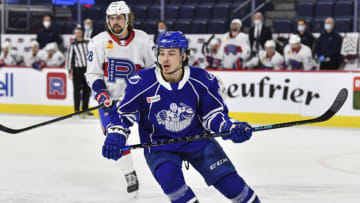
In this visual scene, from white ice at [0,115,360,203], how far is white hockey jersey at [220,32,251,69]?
1.83 m

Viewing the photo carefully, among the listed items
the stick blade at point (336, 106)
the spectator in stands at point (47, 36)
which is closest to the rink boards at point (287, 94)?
the spectator in stands at point (47, 36)

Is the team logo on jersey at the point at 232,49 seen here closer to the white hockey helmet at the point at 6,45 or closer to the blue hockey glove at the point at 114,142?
the white hockey helmet at the point at 6,45

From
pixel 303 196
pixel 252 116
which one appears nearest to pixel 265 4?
pixel 252 116

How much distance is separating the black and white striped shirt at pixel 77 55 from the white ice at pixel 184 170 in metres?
1.64

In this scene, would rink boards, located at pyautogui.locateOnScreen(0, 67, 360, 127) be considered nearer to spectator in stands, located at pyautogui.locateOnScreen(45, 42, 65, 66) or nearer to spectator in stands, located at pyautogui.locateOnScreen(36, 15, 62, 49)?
spectator in stands, located at pyautogui.locateOnScreen(45, 42, 65, 66)

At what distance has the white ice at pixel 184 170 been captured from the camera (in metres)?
4.54

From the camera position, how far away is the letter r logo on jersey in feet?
15.1

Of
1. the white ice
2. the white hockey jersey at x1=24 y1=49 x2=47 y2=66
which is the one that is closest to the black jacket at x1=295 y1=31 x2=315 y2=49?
the white ice

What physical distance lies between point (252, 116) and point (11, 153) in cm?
391

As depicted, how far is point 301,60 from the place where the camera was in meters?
9.71

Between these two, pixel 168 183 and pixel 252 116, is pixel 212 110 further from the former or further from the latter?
pixel 252 116

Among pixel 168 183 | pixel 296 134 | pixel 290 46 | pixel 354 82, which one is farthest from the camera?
pixel 290 46

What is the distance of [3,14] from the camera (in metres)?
12.4

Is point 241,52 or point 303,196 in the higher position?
point 241,52
